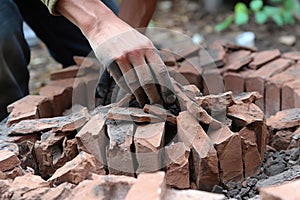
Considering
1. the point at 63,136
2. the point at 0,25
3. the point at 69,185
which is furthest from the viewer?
the point at 0,25

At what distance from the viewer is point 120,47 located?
1.22 metres

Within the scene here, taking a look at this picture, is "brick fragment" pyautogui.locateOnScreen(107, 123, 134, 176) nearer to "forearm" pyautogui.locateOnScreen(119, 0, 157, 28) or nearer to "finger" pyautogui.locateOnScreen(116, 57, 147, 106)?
"finger" pyautogui.locateOnScreen(116, 57, 147, 106)

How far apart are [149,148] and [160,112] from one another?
0.11 meters

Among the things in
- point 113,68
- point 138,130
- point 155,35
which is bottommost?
point 155,35

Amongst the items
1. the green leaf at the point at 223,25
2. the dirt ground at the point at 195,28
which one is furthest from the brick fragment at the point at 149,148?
the green leaf at the point at 223,25

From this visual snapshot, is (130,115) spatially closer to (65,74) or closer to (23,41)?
(65,74)

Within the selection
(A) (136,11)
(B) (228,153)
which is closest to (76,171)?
(B) (228,153)

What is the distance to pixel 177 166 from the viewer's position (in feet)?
3.87

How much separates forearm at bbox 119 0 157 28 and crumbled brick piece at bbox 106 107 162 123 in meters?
0.63

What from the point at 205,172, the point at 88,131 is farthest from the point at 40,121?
the point at 205,172

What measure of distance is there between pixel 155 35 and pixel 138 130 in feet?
5.45

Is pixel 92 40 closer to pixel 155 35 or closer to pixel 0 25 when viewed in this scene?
pixel 0 25

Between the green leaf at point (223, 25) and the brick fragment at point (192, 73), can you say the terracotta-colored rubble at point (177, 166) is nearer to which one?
the brick fragment at point (192, 73)

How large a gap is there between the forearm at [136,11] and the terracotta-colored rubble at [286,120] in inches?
24.4
